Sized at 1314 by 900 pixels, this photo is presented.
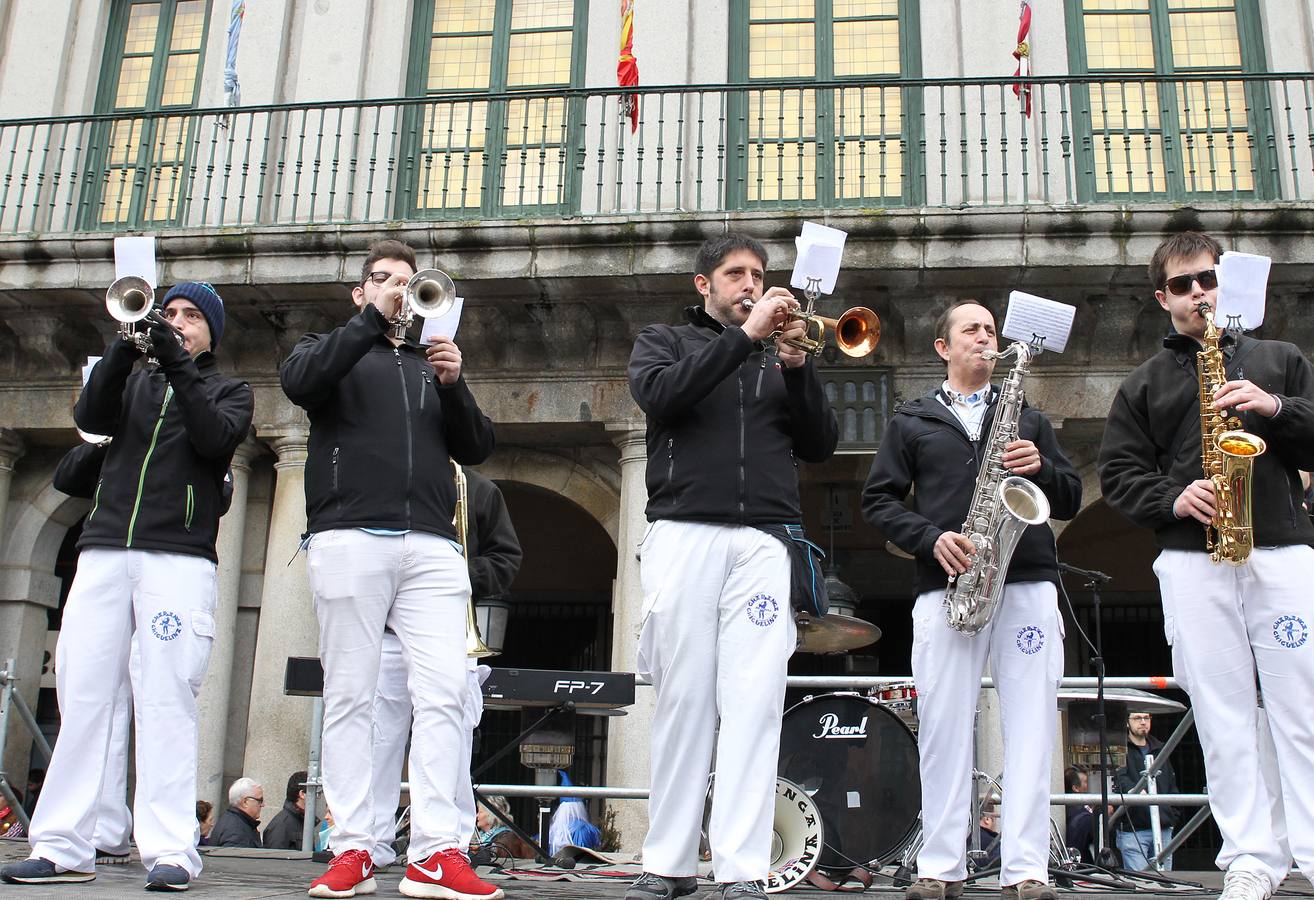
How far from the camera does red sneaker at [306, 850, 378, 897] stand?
409 cm

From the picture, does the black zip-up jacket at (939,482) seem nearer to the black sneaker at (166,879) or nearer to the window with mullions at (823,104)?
the black sneaker at (166,879)

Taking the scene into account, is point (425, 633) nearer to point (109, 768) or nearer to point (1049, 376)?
point (109, 768)

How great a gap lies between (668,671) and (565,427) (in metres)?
7.30

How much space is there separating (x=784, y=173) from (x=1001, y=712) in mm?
7715

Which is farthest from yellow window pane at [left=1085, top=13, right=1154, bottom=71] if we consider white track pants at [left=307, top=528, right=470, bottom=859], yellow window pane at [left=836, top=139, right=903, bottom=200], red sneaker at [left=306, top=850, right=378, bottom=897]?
red sneaker at [left=306, top=850, right=378, bottom=897]

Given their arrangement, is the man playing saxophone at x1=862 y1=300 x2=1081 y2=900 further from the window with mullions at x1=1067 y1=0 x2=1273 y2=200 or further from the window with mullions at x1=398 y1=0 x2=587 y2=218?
the window with mullions at x1=398 y1=0 x2=587 y2=218

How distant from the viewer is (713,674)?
4180 millimetres

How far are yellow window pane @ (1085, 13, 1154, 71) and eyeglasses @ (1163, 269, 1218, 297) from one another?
26.5 feet

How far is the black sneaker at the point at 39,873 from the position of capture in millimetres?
4273

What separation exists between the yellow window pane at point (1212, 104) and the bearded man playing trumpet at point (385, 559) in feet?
29.1

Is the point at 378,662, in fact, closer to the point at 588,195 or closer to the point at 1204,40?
the point at 588,195

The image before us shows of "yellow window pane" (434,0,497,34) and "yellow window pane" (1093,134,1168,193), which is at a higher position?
"yellow window pane" (434,0,497,34)

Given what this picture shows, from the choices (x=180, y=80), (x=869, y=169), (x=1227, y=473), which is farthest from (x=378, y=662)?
(x=180, y=80)

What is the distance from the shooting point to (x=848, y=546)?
43.9 ft
